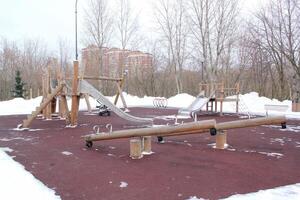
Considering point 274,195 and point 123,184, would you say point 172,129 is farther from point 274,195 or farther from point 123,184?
point 274,195

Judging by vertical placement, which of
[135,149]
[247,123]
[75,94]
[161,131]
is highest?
[75,94]

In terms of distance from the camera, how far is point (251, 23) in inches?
1133

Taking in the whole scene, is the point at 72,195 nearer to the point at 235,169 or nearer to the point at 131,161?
the point at 131,161

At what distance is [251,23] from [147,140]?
23835mm

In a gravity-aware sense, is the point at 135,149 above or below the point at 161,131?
below

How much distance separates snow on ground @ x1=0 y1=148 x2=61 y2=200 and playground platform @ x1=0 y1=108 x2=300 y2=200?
0.16 m

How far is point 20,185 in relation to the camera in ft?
17.0

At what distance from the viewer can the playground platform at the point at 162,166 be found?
4984 mm

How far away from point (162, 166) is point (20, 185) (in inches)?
98.4

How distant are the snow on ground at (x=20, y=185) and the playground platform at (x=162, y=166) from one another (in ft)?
0.51

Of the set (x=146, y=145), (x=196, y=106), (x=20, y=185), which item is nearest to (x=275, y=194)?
(x=146, y=145)

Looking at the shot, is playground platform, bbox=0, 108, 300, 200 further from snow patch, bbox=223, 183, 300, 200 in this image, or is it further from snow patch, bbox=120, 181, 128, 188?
snow patch, bbox=223, 183, 300, 200

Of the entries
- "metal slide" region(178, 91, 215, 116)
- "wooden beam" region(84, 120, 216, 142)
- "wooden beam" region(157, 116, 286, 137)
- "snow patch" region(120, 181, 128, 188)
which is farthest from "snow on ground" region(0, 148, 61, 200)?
"metal slide" region(178, 91, 215, 116)

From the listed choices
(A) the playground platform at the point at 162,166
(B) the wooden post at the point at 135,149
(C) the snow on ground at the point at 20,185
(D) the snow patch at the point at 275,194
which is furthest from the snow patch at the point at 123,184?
(B) the wooden post at the point at 135,149
